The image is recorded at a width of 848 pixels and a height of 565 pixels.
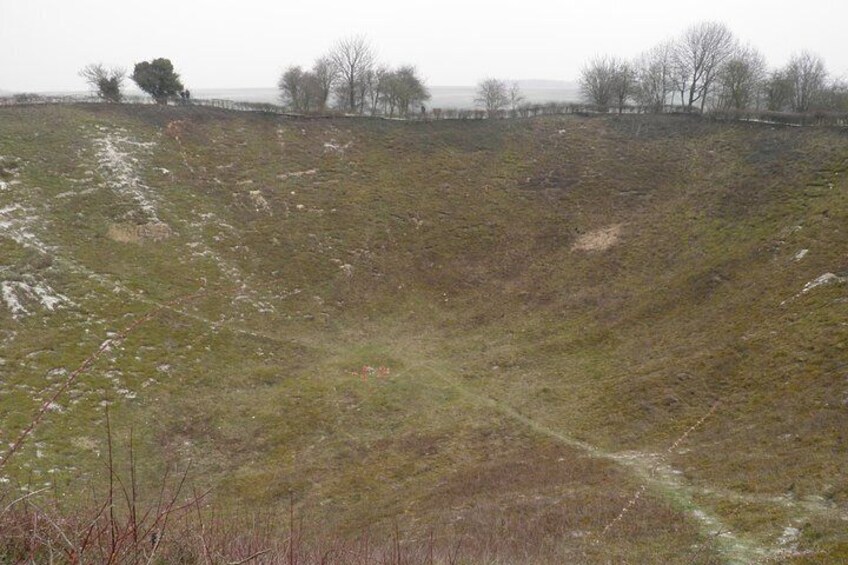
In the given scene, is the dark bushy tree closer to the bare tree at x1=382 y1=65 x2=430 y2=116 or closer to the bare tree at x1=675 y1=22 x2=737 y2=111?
the bare tree at x1=382 y1=65 x2=430 y2=116

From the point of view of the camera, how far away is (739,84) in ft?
215

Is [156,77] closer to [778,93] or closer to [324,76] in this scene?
[324,76]

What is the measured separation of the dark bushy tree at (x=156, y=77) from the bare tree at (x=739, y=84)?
67450 mm

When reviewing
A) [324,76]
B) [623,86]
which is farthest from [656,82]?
A: [324,76]

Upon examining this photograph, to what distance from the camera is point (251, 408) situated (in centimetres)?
3111

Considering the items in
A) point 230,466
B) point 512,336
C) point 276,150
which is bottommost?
point 230,466

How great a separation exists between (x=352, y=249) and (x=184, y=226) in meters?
14.2

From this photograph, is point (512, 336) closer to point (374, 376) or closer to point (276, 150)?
point (374, 376)

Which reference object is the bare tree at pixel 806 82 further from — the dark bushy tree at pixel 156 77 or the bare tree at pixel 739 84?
the dark bushy tree at pixel 156 77

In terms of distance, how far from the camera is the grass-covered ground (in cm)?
2109

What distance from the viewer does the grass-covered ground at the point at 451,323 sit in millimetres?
21094

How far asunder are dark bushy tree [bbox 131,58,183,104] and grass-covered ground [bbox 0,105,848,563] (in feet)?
28.1

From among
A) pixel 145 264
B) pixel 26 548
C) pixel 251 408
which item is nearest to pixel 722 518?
pixel 26 548

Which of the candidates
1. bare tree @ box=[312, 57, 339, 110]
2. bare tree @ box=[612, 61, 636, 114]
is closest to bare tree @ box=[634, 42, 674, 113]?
bare tree @ box=[612, 61, 636, 114]
